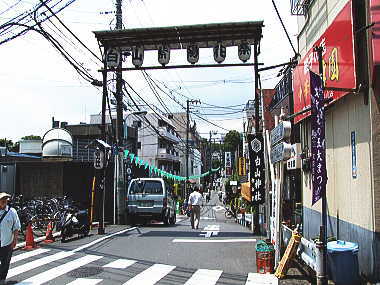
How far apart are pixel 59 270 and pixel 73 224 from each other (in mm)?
4150

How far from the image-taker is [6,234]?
7.86m

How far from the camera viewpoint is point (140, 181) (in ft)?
61.4

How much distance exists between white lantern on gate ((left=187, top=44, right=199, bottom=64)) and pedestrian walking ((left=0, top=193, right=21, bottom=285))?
10.2 metres

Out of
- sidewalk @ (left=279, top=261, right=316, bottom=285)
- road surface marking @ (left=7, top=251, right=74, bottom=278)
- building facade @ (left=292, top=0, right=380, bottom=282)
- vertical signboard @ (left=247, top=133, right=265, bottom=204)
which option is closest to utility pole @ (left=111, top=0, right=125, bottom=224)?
vertical signboard @ (left=247, top=133, right=265, bottom=204)

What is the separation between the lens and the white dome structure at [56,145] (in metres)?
24.7

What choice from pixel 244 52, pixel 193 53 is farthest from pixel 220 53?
pixel 193 53

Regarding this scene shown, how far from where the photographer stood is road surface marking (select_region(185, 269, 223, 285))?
8.08 meters

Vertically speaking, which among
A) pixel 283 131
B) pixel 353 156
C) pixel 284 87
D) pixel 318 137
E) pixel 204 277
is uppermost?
pixel 284 87

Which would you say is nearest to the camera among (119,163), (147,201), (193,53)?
(193,53)

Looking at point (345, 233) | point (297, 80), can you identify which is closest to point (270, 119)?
point (297, 80)

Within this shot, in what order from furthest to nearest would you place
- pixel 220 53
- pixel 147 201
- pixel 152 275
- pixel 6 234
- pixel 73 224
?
pixel 147 201 < pixel 220 53 < pixel 73 224 < pixel 152 275 < pixel 6 234

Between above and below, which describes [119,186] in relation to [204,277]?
above

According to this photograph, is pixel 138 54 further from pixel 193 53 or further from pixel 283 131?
pixel 283 131

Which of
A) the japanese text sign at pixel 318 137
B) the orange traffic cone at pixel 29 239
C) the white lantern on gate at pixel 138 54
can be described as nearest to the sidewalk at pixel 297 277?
the japanese text sign at pixel 318 137
